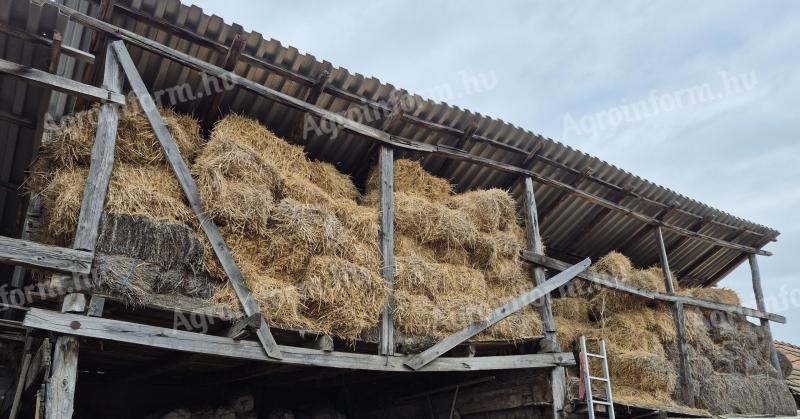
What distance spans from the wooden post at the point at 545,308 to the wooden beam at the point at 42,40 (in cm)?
705

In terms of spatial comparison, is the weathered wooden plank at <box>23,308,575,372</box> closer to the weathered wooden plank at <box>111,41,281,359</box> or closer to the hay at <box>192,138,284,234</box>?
the weathered wooden plank at <box>111,41,281,359</box>

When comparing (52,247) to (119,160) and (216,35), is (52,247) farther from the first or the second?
(216,35)

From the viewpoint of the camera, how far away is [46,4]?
602cm

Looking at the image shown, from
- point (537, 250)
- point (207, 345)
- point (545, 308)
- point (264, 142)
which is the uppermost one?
point (264, 142)

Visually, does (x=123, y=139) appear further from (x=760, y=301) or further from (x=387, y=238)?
(x=760, y=301)

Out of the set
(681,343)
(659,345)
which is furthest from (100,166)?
(681,343)

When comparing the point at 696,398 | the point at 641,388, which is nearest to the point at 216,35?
the point at 641,388

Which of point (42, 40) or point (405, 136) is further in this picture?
point (405, 136)

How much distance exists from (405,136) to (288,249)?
3108mm

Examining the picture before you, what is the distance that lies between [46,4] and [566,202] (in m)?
9.27

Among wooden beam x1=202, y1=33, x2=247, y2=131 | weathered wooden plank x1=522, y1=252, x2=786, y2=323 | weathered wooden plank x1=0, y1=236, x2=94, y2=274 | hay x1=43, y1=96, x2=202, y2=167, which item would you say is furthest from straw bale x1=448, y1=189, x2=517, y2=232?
weathered wooden plank x1=0, y1=236, x2=94, y2=274

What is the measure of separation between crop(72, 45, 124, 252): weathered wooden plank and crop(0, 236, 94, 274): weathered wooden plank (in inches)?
4.6

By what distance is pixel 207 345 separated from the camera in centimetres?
620

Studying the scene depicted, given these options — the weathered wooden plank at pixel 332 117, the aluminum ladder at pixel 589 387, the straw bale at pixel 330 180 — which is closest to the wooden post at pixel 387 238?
the weathered wooden plank at pixel 332 117
